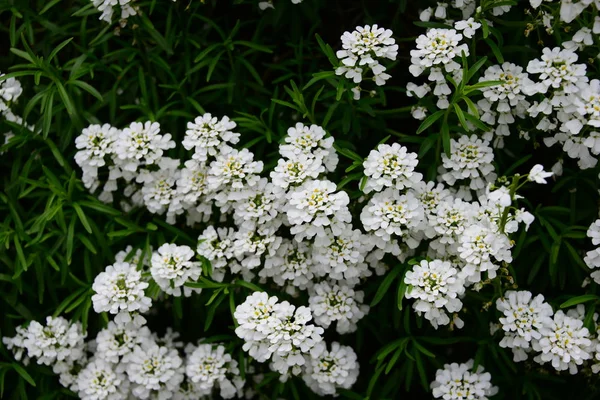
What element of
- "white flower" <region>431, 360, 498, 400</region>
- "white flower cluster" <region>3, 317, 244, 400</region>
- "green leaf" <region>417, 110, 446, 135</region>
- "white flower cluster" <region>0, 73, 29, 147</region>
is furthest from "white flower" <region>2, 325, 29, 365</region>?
"green leaf" <region>417, 110, 446, 135</region>

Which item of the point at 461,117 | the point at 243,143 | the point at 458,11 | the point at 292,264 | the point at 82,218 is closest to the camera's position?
Result: the point at 461,117

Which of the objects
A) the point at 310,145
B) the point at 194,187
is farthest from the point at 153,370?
the point at 310,145

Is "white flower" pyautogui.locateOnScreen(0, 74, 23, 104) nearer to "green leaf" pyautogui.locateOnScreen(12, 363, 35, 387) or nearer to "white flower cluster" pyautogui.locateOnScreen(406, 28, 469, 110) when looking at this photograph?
"green leaf" pyautogui.locateOnScreen(12, 363, 35, 387)

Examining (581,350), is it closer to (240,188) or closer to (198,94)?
(240,188)

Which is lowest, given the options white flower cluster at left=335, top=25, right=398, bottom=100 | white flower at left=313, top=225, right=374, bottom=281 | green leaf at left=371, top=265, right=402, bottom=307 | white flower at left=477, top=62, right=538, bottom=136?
green leaf at left=371, top=265, right=402, bottom=307

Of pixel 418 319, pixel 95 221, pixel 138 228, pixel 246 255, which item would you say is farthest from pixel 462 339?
pixel 95 221

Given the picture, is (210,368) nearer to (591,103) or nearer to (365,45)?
(365,45)
